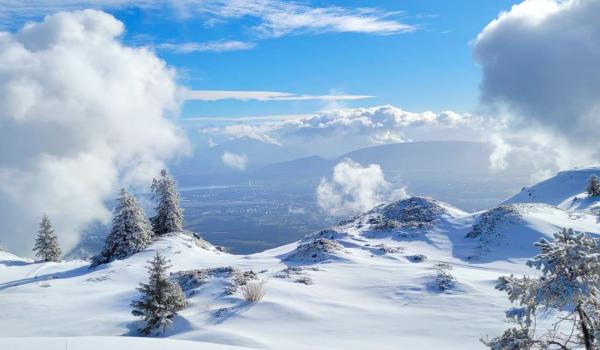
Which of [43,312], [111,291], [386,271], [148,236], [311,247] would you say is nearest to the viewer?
[43,312]

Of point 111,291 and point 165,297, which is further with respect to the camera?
point 111,291

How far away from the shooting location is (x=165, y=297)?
16.7 meters

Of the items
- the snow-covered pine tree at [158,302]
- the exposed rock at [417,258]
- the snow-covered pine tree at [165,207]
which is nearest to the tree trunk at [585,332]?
the snow-covered pine tree at [158,302]

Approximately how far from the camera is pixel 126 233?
40.8 metres

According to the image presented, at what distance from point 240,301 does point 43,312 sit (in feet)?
35.0

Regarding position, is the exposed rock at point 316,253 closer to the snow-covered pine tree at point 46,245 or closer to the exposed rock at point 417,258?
the exposed rock at point 417,258

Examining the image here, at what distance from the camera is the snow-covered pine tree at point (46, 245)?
50.3 metres

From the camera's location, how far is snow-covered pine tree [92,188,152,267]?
3978cm

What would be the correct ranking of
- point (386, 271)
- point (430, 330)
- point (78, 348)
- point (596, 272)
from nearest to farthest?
1. point (596, 272)
2. point (78, 348)
3. point (430, 330)
4. point (386, 271)

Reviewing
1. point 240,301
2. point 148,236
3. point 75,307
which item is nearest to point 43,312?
point 75,307

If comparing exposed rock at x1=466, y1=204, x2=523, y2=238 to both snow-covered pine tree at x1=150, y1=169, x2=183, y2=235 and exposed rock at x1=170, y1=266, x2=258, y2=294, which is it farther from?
snow-covered pine tree at x1=150, y1=169, x2=183, y2=235

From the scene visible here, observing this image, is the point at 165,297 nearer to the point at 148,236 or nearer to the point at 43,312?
the point at 43,312

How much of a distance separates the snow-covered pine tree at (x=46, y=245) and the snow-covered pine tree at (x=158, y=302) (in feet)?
137

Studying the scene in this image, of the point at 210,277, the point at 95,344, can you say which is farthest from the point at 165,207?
the point at 95,344
